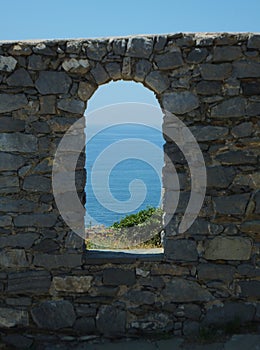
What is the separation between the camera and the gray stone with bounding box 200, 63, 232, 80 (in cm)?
467

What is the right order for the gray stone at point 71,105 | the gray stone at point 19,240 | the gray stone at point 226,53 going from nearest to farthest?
the gray stone at point 226,53 < the gray stone at point 71,105 < the gray stone at point 19,240

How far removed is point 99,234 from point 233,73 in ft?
9.10

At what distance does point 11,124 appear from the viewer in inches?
189

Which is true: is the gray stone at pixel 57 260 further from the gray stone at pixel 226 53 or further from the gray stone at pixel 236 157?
the gray stone at pixel 226 53

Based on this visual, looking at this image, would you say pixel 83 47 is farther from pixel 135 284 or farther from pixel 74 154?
pixel 135 284

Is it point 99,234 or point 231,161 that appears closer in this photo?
point 231,161

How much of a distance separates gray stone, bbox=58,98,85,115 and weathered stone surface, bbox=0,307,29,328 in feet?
6.33

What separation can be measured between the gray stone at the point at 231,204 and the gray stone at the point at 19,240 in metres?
1.69

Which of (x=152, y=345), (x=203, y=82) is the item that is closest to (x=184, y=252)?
(x=152, y=345)

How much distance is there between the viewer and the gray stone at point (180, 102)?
15.4ft

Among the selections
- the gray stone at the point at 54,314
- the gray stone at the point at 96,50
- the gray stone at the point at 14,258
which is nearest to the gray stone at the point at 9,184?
the gray stone at the point at 14,258

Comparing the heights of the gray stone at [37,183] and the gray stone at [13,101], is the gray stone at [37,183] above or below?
below

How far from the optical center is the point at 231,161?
4742 mm

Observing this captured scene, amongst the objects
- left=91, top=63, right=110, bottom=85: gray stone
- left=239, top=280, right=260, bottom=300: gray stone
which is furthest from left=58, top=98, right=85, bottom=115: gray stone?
left=239, top=280, right=260, bottom=300: gray stone
